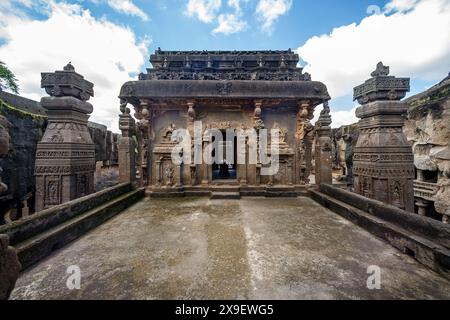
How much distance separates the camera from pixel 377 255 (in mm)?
2531

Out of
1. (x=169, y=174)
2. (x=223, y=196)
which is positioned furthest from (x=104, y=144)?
(x=223, y=196)

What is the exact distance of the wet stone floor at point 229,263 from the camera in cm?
184

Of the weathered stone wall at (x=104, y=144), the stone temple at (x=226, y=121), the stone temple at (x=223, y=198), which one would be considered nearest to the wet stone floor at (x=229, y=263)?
the stone temple at (x=223, y=198)

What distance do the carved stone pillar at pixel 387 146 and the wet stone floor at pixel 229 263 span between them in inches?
67.1

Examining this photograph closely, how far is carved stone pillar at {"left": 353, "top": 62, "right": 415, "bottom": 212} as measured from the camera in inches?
175

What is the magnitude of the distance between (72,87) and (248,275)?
5918mm

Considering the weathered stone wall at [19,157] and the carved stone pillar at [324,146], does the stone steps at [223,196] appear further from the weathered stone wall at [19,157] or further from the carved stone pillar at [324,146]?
the weathered stone wall at [19,157]

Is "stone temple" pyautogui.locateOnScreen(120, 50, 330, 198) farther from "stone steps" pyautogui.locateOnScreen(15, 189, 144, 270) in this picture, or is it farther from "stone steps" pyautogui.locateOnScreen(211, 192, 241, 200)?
"stone steps" pyautogui.locateOnScreen(15, 189, 144, 270)

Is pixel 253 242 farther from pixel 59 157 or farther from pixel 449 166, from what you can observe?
pixel 449 166

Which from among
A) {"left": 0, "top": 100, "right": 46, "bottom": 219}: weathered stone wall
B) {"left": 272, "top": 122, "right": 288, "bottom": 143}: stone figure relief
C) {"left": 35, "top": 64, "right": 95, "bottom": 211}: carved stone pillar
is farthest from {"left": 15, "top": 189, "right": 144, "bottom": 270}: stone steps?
{"left": 272, "top": 122, "right": 288, "bottom": 143}: stone figure relief

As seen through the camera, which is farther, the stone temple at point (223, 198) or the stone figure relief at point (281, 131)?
the stone figure relief at point (281, 131)

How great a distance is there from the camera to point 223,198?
5723 mm

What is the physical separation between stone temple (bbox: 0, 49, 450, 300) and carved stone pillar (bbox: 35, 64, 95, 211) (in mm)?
28
